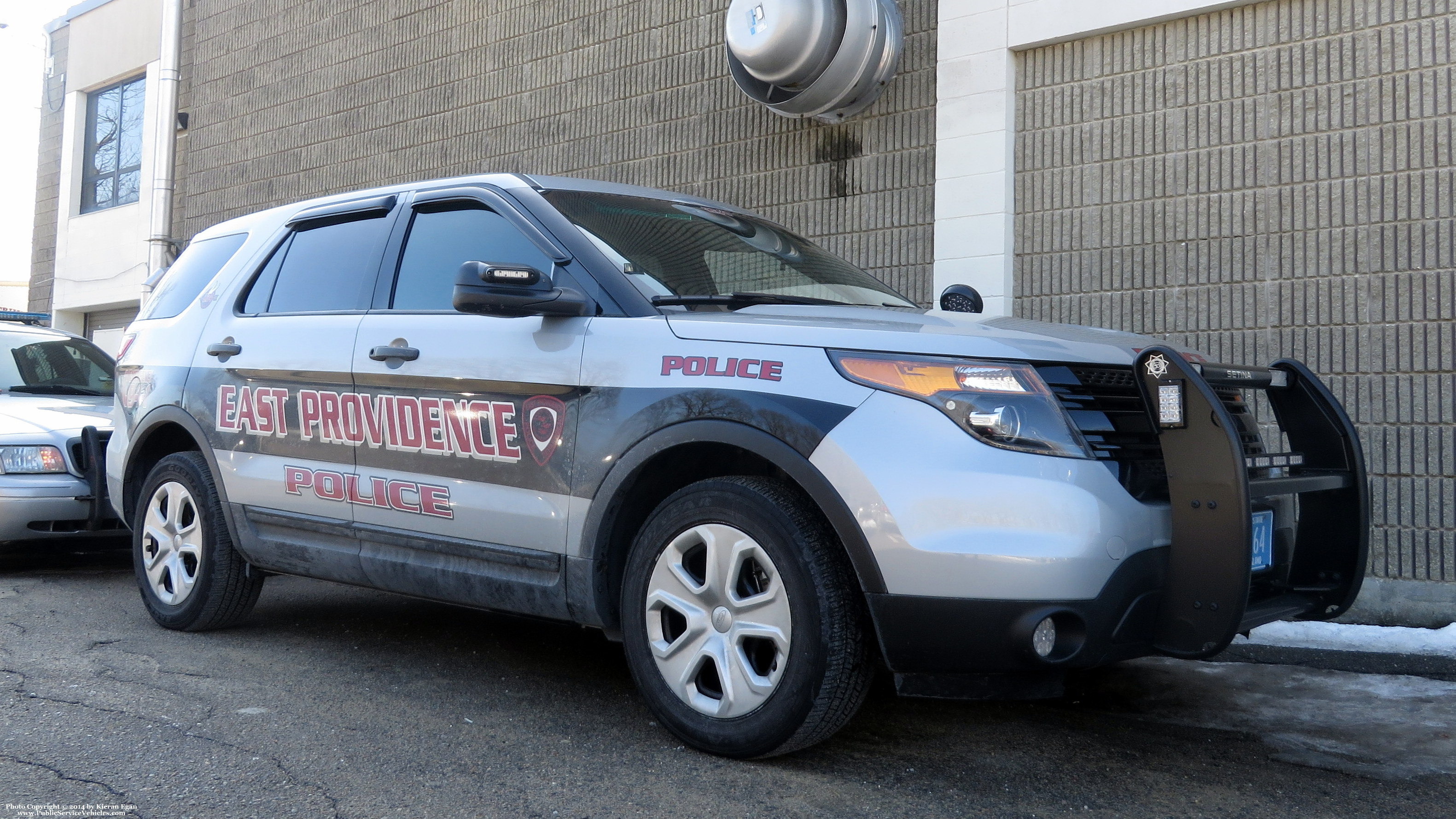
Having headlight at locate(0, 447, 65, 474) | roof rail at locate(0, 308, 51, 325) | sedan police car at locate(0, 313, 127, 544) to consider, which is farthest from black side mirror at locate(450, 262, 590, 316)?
roof rail at locate(0, 308, 51, 325)

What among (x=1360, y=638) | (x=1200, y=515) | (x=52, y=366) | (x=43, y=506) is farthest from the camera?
(x=52, y=366)

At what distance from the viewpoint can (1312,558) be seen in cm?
359

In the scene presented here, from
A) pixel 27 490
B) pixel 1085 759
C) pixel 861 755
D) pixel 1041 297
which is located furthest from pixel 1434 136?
pixel 27 490

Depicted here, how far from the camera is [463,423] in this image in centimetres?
390

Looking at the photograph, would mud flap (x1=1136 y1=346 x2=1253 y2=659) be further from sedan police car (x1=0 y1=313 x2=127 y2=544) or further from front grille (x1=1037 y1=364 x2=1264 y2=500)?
sedan police car (x1=0 y1=313 x2=127 y2=544)

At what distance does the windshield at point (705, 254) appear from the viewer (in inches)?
152

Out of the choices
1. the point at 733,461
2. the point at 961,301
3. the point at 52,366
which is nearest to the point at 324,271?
the point at 733,461

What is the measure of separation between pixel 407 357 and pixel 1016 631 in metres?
2.26

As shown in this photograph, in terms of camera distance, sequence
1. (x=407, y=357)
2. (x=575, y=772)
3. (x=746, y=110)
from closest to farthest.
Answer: (x=575, y=772) → (x=407, y=357) → (x=746, y=110)

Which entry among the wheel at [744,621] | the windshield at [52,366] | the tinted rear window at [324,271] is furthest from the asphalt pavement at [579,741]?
→ the windshield at [52,366]

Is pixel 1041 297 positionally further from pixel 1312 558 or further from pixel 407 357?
pixel 407 357

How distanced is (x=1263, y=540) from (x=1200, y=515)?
1.48 feet

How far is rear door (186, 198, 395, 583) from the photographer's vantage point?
4.36 m

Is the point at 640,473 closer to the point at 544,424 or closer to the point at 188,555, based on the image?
the point at 544,424
